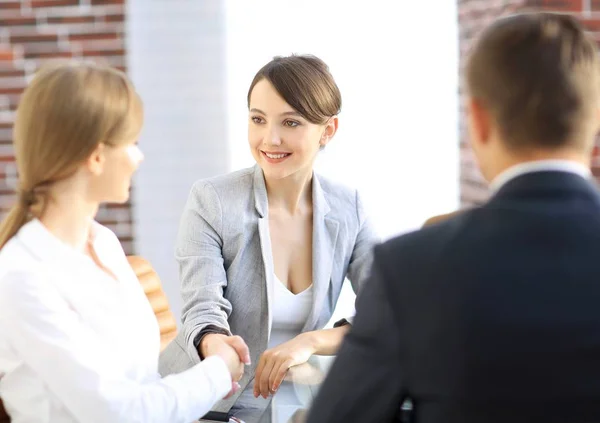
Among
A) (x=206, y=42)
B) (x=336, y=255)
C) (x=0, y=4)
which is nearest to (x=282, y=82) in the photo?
(x=336, y=255)

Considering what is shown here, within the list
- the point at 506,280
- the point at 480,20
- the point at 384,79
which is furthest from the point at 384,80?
the point at 506,280

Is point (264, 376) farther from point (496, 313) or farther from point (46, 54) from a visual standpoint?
point (46, 54)

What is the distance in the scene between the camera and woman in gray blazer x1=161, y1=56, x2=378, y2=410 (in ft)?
6.89

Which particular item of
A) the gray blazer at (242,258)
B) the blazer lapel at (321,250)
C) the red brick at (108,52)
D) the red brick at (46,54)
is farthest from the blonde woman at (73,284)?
the red brick at (46,54)

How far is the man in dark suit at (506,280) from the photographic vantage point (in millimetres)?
896

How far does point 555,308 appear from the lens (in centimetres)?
89

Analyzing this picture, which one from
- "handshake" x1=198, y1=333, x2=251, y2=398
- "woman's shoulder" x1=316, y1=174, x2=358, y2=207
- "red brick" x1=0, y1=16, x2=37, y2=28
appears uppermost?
"red brick" x1=0, y1=16, x2=37, y2=28

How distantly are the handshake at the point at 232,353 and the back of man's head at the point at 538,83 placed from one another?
805 mm

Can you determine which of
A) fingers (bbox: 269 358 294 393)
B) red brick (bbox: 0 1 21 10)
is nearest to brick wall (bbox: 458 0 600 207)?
fingers (bbox: 269 358 294 393)

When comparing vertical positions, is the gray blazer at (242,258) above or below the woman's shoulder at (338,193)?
below

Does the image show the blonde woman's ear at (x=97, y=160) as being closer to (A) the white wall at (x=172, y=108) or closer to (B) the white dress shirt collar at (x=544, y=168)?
(B) the white dress shirt collar at (x=544, y=168)

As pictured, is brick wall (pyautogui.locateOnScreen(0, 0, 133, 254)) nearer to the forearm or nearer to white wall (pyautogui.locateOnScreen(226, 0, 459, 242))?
white wall (pyautogui.locateOnScreen(226, 0, 459, 242))

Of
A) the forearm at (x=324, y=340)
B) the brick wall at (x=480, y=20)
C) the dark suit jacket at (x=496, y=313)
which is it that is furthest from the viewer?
the brick wall at (x=480, y=20)

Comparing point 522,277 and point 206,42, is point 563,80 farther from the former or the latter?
point 206,42
